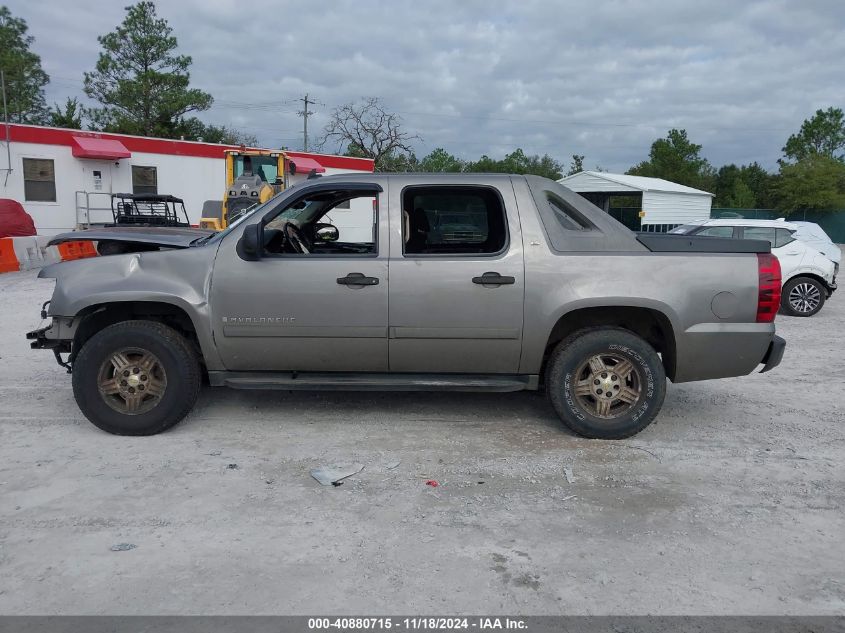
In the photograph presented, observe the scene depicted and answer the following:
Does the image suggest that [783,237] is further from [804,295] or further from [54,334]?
[54,334]

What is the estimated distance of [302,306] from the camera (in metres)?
4.96

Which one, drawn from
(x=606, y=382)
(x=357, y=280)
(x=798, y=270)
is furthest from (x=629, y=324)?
(x=798, y=270)

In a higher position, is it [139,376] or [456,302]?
[456,302]

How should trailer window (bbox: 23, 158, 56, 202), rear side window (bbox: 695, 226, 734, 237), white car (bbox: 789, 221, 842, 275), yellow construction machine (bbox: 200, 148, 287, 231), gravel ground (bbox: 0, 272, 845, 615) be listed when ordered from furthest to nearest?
1. trailer window (bbox: 23, 158, 56, 202)
2. yellow construction machine (bbox: 200, 148, 287, 231)
3. white car (bbox: 789, 221, 842, 275)
4. rear side window (bbox: 695, 226, 734, 237)
5. gravel ground (bbox: 0, 272, 845, 615)

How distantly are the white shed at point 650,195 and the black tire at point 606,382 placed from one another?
32496 millimetres

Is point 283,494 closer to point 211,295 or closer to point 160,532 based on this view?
point 160,532

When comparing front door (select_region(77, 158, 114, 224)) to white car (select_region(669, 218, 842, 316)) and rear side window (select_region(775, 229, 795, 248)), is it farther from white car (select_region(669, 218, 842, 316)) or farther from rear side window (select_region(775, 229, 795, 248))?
rear side window (select_region(775, 229, 795, 248))

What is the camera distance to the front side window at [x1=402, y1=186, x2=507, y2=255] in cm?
523

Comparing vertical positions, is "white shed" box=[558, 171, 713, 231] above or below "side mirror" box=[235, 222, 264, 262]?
above

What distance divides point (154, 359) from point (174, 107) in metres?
45.1

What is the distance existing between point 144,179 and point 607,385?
24.4 metres

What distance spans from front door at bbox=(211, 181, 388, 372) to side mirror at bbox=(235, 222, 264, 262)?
4 cm

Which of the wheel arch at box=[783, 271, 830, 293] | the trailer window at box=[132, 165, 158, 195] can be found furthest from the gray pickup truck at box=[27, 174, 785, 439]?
the trailer window at box=[132, 165, 158, 195]

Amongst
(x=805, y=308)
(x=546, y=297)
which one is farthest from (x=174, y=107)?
(x=546, y=297)
